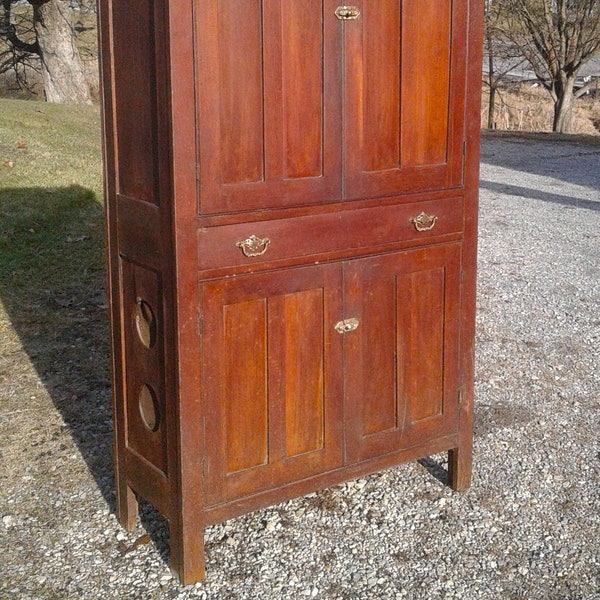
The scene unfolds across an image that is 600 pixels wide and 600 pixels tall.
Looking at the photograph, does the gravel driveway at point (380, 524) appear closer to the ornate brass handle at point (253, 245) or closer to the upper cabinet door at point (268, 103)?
the ornate brass handle at point (253, 245)

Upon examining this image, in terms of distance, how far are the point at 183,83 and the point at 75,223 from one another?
5523 mm

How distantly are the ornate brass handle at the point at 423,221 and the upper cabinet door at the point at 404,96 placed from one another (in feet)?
0.34

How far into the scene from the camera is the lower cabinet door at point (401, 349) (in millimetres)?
3422

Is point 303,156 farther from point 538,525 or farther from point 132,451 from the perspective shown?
point 538,525

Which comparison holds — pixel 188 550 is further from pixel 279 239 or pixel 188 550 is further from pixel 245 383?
pixel 279 239

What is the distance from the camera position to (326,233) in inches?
127

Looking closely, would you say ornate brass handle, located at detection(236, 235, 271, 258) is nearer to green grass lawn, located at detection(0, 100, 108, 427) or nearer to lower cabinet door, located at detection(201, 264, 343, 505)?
lower cabinet door, located at detection(201, 264, 343, 505)

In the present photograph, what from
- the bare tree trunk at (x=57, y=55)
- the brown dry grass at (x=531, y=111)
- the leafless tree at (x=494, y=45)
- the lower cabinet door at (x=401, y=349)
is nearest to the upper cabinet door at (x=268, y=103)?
the lower cabinet door at (x=401, y=349)

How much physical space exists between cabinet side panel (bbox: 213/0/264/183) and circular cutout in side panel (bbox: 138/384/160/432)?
0.81m

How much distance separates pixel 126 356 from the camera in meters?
3.37

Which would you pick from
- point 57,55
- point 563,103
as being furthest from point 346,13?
point 563,103

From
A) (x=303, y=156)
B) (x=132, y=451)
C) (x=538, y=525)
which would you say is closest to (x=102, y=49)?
(x=303, y=156)

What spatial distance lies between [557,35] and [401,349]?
1924 cm

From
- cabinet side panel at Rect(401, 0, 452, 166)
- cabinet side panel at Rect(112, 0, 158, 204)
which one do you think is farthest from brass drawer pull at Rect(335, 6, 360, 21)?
cabinet side panel at Rect(112, 0, 158, 204)
